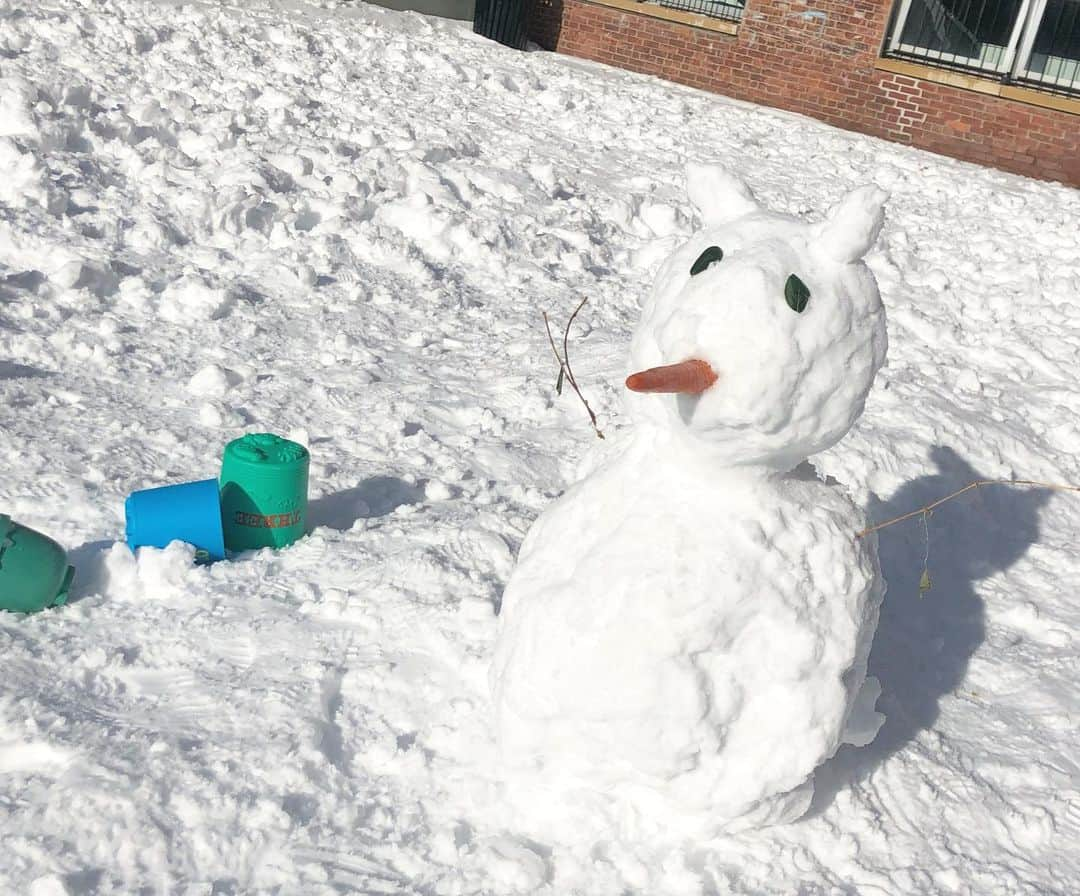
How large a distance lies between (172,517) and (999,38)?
9674 mm

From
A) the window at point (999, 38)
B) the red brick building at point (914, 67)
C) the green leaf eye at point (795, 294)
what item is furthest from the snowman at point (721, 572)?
the window at point (999, 38)

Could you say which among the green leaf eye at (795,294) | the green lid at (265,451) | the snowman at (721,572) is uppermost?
the green leaf eye at (795,294)

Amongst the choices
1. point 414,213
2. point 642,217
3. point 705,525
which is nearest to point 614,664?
point 705,525

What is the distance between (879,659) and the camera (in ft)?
11.1

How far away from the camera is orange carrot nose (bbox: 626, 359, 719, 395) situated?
2.09 metres

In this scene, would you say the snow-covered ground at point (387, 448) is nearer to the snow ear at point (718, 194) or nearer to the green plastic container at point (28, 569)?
the green plastic container at point (28, 569)

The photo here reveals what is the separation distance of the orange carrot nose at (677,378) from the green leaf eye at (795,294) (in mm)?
207

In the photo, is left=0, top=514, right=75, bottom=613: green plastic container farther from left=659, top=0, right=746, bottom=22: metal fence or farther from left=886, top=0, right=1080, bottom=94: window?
left=659, top=0, right=746, bottom=22: metal fence

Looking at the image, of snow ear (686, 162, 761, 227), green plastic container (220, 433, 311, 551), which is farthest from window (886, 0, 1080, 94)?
green plastic container (220, 433, 311, 551)

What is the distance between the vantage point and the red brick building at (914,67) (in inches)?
386

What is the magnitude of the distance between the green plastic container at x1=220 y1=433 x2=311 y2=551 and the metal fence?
9.24 meters

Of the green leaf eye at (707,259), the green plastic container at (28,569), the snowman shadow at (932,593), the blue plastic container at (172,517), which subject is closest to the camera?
the green leaf eye at (707,259)

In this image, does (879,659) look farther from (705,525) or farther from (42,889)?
(42,889)

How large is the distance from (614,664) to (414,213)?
4030mm
